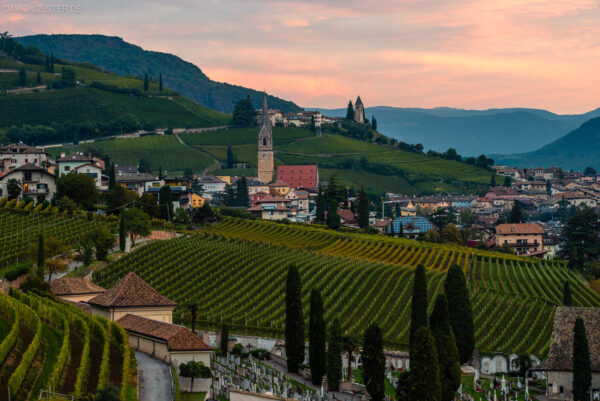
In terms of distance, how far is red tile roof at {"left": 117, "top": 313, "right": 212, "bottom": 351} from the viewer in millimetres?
45656

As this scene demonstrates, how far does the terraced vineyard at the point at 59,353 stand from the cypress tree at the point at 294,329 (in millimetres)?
11004

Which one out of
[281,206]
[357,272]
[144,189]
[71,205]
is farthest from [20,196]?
[281,206]

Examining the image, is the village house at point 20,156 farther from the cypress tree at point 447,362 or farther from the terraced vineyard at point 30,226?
the cypress tree at point 447,362

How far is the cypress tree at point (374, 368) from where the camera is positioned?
155ft

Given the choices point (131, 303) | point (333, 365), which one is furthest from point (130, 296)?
point (333, 365)

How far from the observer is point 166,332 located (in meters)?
47.4

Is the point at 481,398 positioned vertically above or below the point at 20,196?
below

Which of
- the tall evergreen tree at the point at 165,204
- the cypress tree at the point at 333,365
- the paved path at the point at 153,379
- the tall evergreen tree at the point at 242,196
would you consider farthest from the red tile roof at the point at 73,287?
the tall evergreen tree at the point at 242,196

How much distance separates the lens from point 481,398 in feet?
168

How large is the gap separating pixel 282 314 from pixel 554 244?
290 feet

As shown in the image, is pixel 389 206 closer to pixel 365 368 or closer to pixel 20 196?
pixel 20 196

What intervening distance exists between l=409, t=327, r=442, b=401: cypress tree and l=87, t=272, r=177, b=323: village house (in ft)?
53.0

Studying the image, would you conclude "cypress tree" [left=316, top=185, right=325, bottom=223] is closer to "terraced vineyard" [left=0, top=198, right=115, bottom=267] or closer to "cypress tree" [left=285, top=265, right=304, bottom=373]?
"terraced vineyard" [left=0, top=198, right=115, bottom=267]

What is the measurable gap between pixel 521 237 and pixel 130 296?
9300 centimetres
